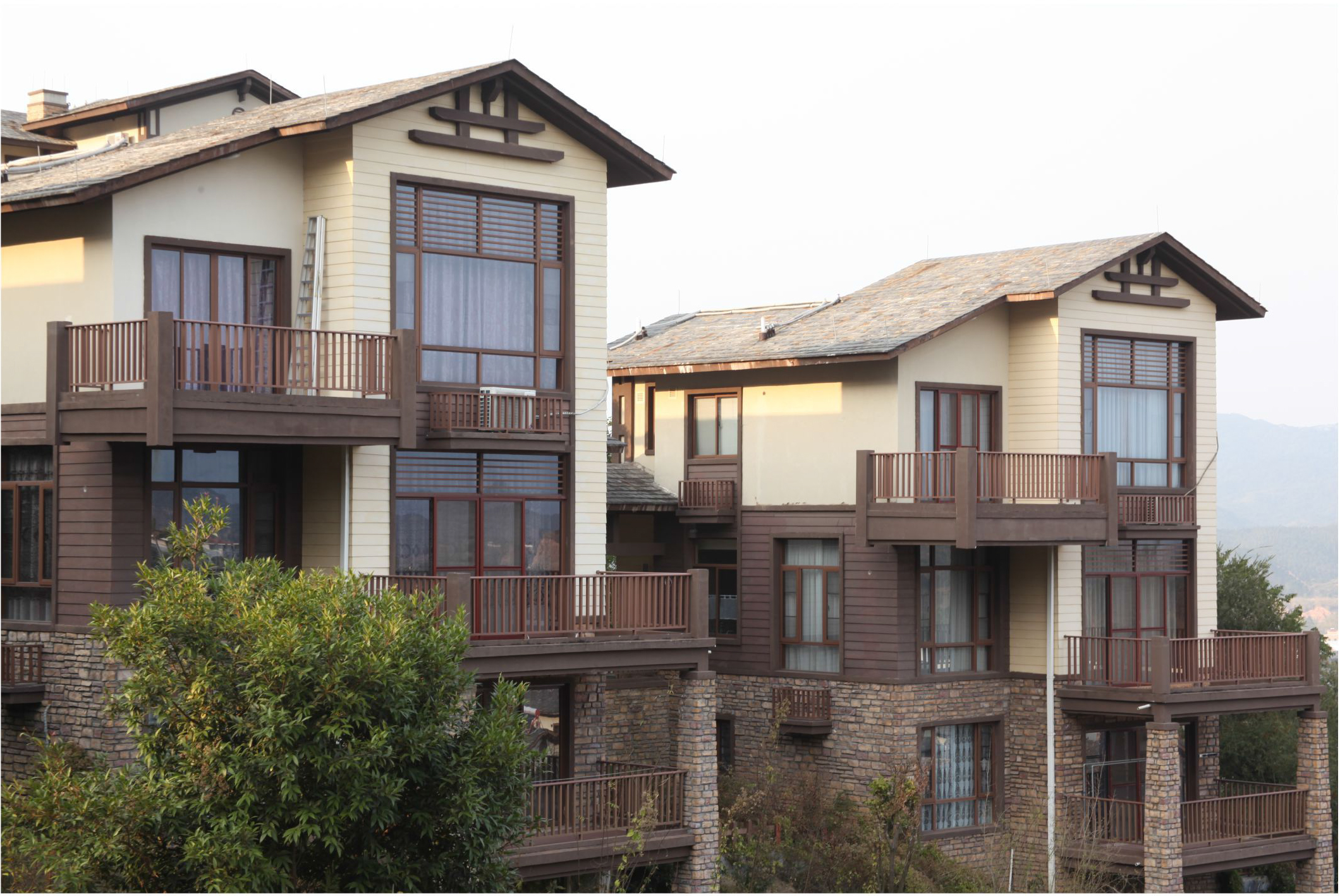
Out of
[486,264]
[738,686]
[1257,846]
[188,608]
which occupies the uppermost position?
[486,264]

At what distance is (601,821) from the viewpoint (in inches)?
1011

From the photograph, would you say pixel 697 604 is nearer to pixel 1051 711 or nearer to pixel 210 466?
pixel 210 466

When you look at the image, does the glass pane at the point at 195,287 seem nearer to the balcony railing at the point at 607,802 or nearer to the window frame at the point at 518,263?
the window frame at the point at 518,263

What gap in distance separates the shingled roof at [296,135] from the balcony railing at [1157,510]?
10905 millimetres

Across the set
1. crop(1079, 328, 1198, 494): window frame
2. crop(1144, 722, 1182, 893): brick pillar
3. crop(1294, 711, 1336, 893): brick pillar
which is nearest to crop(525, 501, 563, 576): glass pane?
crop(1144, 722, 1182, 893): brick pillar

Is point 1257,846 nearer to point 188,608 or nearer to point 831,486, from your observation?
point 831,486

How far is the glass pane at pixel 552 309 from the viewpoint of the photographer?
1054 inches

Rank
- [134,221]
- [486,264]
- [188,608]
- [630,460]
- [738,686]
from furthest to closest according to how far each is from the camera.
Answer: [630,460] < [738,686] < [486,264] < [134,221] < [188,608]

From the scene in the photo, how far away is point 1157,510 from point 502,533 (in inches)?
517

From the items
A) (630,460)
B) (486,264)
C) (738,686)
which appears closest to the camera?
(486,264)

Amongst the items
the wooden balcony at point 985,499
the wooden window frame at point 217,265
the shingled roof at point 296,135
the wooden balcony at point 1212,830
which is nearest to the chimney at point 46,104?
the shingled roof at point 296,135

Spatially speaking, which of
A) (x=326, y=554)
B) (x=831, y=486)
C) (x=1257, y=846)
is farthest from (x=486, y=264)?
(x=1257, y=846)

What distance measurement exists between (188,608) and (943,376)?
17180mm

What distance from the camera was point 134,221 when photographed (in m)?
23.3
